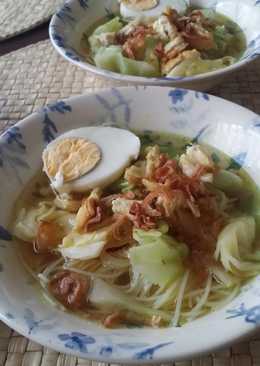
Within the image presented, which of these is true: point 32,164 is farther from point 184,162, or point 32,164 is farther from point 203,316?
point 203,316

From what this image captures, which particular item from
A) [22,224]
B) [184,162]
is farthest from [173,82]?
[22,224]

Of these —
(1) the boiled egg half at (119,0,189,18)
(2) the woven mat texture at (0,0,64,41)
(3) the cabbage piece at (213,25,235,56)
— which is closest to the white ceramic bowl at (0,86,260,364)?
(3) the cabbage piece at (213,25,235,56)

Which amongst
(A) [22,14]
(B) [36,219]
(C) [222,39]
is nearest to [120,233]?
(B) [36,219]

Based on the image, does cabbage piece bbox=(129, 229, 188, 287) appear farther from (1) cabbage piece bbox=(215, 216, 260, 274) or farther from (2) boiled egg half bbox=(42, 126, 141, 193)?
(2) boiled egg half bbox=(42, 126, 141, 193)

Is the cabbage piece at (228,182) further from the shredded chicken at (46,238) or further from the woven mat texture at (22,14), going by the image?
the woven mat texture at (22,14)

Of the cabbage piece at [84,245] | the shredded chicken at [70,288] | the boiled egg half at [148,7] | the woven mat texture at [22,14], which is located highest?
the cabbage piece at [84,245]

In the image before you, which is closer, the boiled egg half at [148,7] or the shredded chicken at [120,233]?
the shredded chicken at [120,233]

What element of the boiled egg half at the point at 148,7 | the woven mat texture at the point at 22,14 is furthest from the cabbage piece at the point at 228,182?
the woven mat texture at the point at 22,14

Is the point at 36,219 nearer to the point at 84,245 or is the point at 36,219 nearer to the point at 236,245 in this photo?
the point at 84,245
